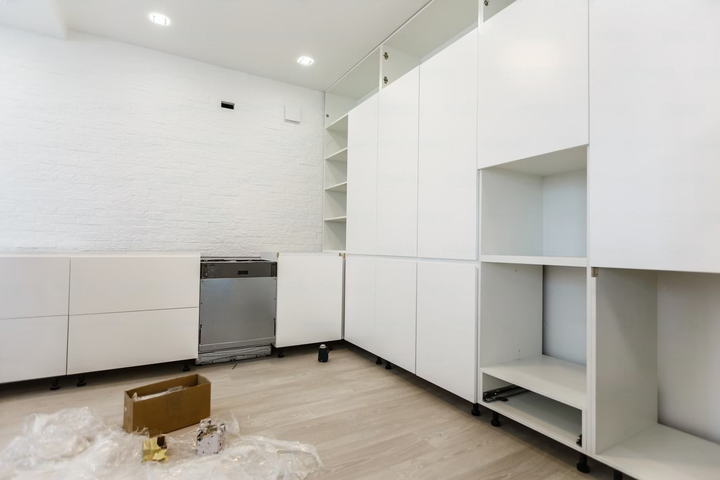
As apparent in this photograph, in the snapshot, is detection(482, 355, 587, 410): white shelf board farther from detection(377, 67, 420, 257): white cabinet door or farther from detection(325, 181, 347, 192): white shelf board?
detection(325, 181, 347, 192): white shelf board

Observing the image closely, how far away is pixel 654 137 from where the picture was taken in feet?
4.05

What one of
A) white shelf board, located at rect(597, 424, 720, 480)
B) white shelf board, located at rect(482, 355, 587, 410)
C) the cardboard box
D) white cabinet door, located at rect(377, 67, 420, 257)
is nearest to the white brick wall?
white cabinet door, located at rect(377, 67, 420, 257)

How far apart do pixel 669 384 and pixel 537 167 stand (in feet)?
3.91

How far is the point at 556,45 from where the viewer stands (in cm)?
155

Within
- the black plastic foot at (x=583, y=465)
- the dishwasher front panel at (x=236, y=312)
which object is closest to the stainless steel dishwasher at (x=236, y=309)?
the dishwasher front panel at (x=236, y=312)

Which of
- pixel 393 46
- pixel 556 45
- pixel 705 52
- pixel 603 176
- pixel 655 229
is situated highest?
pixel 393 46

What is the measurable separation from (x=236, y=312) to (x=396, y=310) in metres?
1.30

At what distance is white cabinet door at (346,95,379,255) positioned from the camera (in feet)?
9.51

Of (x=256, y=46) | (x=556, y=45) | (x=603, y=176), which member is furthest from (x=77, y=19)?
(x=603, y=176)

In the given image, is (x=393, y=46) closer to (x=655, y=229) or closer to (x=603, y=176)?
(x=603, y=176)

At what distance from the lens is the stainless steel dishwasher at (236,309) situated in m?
2.73

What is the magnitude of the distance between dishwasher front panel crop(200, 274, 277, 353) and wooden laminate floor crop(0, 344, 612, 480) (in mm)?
208

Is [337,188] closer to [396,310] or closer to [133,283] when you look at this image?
[396,310]

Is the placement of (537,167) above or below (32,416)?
above
